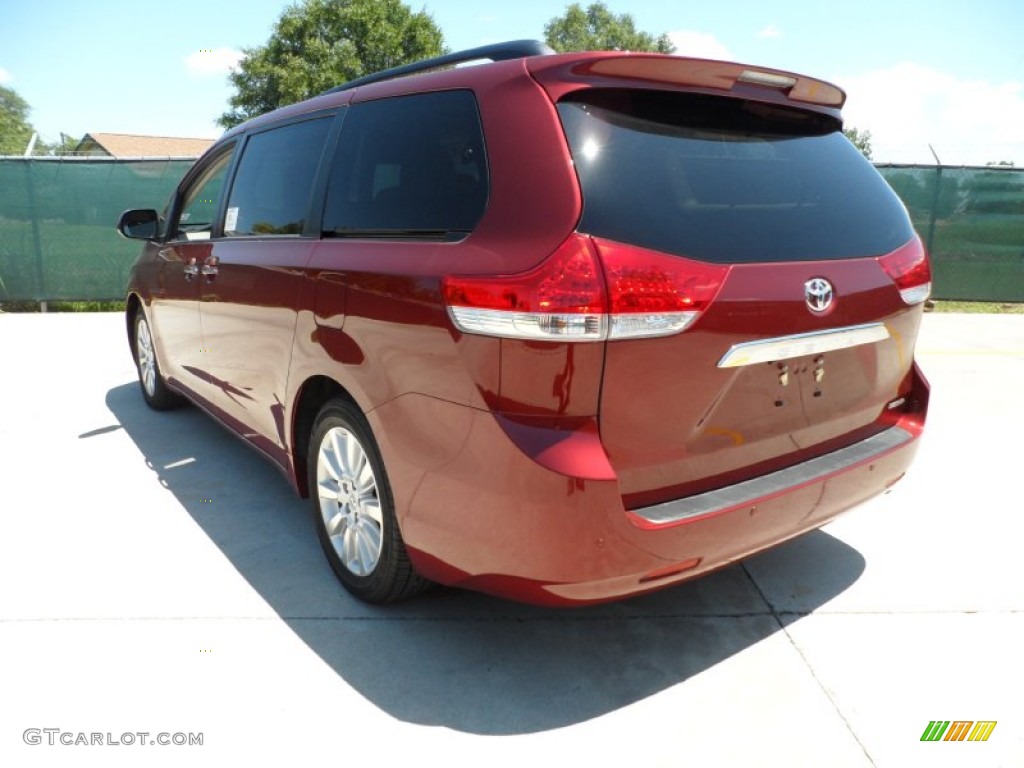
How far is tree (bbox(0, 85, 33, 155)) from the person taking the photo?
5837 centimetres

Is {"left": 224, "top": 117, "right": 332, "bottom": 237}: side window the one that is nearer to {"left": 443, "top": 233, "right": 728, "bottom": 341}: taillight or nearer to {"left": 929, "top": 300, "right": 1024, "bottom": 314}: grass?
{"left": 443, "top": 233, "right": 728, "bottom": 341}: taillight

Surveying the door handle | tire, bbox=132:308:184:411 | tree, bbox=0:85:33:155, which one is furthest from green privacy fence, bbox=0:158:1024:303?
tree, bbox=0:85:33:155

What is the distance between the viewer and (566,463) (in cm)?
202

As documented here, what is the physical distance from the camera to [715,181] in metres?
2.31

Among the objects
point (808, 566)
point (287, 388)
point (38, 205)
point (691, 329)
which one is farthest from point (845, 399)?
point (38, 205)

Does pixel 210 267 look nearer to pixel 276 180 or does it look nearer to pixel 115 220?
pixel 276 180

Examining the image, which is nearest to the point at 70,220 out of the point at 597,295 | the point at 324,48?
the point at 597,295

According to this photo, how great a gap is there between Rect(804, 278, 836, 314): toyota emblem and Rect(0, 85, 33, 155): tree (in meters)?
61.8

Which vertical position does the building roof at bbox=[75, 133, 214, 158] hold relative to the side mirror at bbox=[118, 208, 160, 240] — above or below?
above

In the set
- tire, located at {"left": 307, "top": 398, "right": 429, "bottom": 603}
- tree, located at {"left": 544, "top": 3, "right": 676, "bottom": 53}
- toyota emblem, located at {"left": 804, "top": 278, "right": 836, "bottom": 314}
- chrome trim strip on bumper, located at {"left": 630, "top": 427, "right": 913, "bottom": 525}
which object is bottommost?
tire, located at {"left": 307, "top": 398, "right": 429, "bottom": 603}

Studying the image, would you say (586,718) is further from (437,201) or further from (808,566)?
(437,201)

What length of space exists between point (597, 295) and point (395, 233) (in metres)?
0.92

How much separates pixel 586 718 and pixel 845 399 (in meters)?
1.29

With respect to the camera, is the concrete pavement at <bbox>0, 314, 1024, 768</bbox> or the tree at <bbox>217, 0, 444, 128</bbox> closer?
the concrete pavement at <bbox>0, 314, 1024, 768</bbox>
